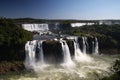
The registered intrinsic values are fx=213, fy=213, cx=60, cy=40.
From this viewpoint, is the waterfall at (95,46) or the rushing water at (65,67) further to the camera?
the waterfall at (95,46)

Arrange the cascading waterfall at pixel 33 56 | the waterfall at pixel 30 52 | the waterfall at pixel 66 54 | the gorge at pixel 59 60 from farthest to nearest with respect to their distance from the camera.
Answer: the waterfall at pixel 66 54 < the waterfall at pixel 30 52 < the cascading waterfall at pixel 33 56 < the gorge at pixel 59 60

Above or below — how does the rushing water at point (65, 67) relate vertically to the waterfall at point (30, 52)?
below

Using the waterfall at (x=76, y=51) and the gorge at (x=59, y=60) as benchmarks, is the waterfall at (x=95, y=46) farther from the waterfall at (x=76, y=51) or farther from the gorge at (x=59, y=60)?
the waterfall at (x=76, y=51)

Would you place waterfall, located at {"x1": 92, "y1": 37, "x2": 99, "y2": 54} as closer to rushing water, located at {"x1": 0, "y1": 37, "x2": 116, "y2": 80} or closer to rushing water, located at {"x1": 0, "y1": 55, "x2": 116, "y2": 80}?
rushing water, located at {"x1": 0, "y1": 37, "x2": 116, "y2": 80}

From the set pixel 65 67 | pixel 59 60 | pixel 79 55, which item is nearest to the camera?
pixel 65 67

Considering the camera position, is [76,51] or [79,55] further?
[76,51]

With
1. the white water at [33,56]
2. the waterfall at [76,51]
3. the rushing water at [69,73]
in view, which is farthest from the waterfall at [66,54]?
the white water at [33,56]

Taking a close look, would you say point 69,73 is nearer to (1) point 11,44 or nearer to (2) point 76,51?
(1) point 11,44

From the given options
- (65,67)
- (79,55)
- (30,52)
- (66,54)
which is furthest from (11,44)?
(79,55)

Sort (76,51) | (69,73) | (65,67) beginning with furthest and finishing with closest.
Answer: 1. (76,51)
2. (65,67)
3. (69,73)

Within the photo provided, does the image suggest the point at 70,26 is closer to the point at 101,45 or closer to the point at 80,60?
the point at 101,45

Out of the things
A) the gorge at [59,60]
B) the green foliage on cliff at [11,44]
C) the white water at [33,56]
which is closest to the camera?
the gorge at [59,60]

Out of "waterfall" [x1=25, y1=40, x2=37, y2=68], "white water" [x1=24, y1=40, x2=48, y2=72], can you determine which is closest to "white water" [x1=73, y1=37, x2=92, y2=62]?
"white water" [x1=24, y1=40, x2=48, y2=72]
